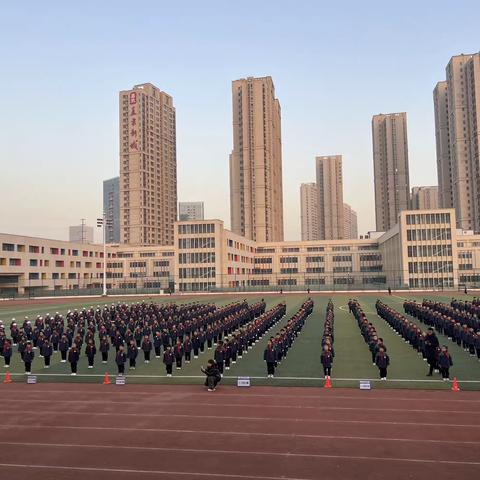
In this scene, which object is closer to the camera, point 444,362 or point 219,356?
point 444,362

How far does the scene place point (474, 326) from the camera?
84.8 feet

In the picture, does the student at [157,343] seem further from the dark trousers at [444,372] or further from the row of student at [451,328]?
the row of student at [451,328]

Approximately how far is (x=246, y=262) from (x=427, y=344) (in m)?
91.3

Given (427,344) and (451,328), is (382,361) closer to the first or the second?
(427,344)

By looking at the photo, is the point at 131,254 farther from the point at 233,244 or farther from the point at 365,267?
the point at 365,267

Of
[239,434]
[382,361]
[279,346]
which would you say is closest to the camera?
[239,434]

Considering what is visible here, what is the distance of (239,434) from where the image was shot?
38.2 feet

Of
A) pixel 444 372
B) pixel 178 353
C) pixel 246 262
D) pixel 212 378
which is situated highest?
pixel 246 262

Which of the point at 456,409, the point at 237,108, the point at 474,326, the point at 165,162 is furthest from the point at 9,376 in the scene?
the point at 165,162

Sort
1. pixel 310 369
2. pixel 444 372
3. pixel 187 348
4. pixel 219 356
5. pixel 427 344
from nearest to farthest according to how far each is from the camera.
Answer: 1. pixel 444 372
2. pixel 219 356
3. pixel 427 344
4. pixel 310 369
5. pixel 187 348

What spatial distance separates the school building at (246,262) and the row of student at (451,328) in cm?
4257

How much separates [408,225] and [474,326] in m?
64.5

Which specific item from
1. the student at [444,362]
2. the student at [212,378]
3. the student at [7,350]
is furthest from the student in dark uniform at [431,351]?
the student at [7,350]

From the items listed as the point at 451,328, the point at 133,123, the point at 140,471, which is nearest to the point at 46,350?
the point at 140,471
